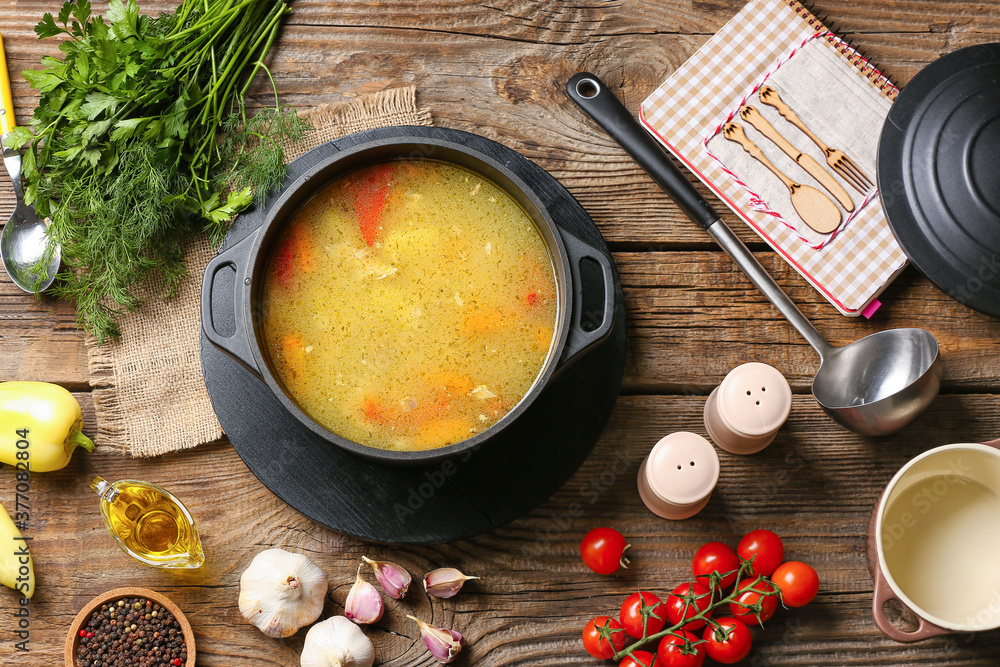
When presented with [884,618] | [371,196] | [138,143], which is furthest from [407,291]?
[884,618]

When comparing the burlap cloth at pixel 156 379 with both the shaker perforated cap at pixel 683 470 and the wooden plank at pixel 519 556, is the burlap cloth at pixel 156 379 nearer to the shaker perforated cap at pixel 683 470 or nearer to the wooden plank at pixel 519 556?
the wooden plank at pixel 519 556

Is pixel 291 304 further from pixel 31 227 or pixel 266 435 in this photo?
pixel 31 227

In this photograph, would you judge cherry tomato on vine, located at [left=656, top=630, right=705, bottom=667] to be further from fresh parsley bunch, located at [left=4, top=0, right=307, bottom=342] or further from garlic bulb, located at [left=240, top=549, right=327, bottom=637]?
fresh parsley bunch, located at [left=4, top=0, right=307, bottom=342]

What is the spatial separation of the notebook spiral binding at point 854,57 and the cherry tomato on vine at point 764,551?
1.05 metres

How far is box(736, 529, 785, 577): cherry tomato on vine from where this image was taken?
1.41m

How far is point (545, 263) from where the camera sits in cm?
129

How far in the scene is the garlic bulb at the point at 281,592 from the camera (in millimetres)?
1354

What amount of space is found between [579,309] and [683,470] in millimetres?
419

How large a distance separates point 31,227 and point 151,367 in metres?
0.43

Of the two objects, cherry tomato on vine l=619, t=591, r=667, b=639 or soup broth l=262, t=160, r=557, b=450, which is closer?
soup broth l=262, t=160, r=557, b=450

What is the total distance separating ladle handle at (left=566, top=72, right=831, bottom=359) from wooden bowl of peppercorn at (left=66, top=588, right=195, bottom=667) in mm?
1392

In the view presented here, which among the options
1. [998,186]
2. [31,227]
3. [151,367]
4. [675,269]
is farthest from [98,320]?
[998,186]

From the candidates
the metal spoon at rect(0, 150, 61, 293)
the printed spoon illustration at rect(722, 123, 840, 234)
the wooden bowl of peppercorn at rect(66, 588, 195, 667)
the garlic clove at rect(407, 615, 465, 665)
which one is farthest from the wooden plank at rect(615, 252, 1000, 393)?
the metal spoon at rect(0, 150, 61, 293)

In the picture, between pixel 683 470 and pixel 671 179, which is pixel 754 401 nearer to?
pixel 683 470
